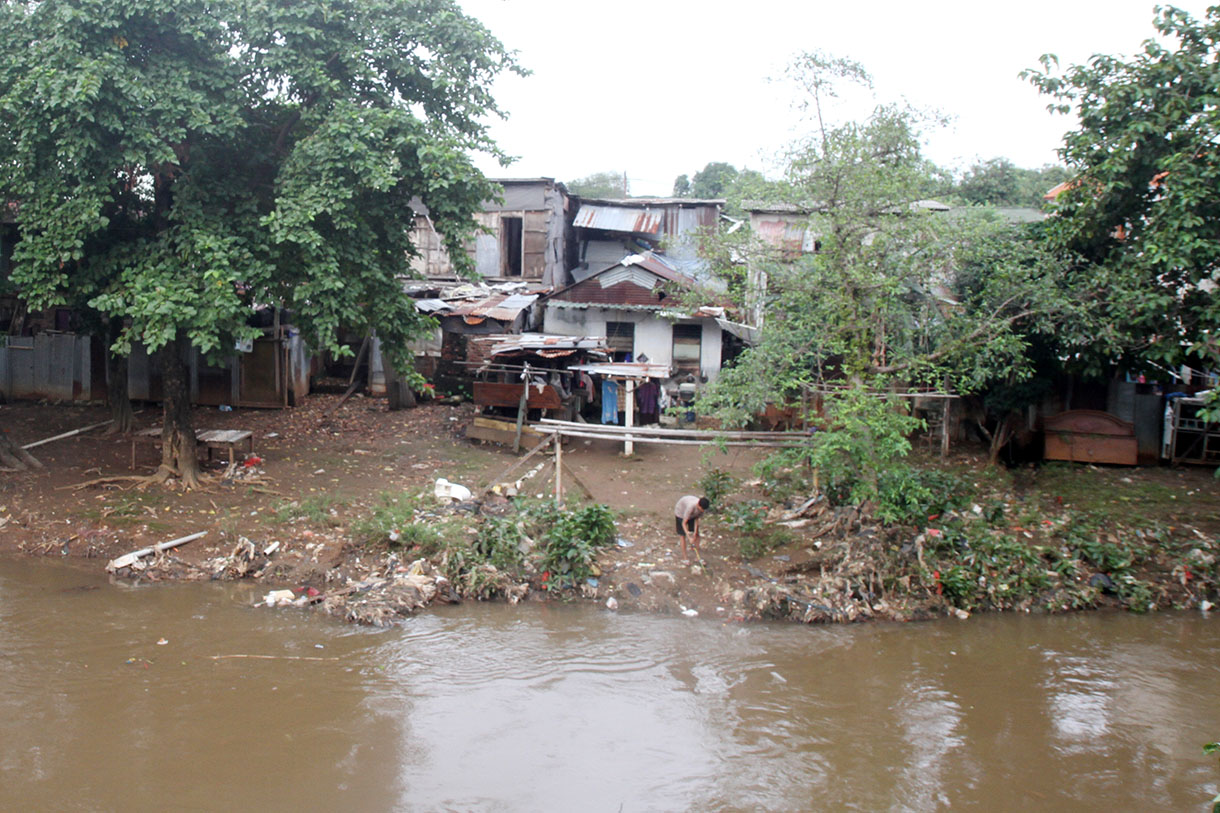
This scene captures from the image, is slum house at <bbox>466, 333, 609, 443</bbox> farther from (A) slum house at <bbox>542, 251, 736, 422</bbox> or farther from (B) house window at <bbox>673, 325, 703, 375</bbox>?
(B) house window at <bbox>673, 325, 703, 375</bbox>

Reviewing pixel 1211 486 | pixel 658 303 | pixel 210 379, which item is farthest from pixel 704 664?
pixel 210 379

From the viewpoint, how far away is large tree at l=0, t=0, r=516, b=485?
9.35 meters

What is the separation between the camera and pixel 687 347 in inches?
662

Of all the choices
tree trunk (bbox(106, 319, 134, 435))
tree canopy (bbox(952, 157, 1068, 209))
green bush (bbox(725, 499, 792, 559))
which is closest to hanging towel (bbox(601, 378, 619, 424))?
green bush (bbox(725, 499, 792, 559))

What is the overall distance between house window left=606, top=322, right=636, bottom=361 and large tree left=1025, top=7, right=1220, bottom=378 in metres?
8.20

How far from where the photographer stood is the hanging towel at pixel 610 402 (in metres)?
15.5

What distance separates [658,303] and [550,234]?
179 inches

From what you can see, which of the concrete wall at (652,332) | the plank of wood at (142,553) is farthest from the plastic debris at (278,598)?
the concrete wall at (652,332)

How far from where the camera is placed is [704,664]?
26.1 ft

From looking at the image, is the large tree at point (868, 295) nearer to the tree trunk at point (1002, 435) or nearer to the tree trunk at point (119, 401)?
the tree trunk at point (1002, 435)

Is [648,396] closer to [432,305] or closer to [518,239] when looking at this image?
[432,305]

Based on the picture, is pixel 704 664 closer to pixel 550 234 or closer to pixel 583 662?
pixel 583 662

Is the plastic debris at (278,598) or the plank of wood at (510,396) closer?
the plastic debris at (278,598)

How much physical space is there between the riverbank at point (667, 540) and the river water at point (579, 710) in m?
0.35
